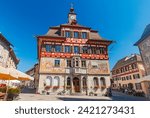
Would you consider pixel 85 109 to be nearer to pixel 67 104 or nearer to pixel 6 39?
pixel 67 104

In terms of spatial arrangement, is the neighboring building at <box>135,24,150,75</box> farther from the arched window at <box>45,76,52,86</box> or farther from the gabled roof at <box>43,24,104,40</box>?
the arched window at <box>45,76,52,86</box>

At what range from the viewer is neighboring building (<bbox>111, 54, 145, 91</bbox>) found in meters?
36.3

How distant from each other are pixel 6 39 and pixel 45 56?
7478 millimetres

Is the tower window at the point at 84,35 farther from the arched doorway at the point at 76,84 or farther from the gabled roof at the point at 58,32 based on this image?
the arched doorway at the point at 76,84

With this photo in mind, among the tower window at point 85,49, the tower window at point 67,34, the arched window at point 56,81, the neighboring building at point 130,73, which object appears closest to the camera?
the arched window at point 56,81

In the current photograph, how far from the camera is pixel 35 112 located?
16.4ft

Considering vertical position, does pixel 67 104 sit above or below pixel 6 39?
below

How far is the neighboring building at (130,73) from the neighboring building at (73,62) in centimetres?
1317

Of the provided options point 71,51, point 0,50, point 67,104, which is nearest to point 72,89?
point 71,51

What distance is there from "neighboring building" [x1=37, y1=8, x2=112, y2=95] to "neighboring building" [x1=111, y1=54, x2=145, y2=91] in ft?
43.2

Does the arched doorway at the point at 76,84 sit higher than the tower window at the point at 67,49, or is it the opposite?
the tower window at the point at 67,49

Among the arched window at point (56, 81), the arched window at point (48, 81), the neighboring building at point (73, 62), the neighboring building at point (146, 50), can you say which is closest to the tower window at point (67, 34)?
the neighboring building at point (73, 62)

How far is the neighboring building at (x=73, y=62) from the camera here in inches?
886

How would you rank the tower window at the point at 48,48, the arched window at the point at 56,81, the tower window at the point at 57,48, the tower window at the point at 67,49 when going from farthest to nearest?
the tower window at the point at 67,49 < the tower window at the point at 57,48 < the tower window at the point at 48,48 < the arched window at the point at 56,81
